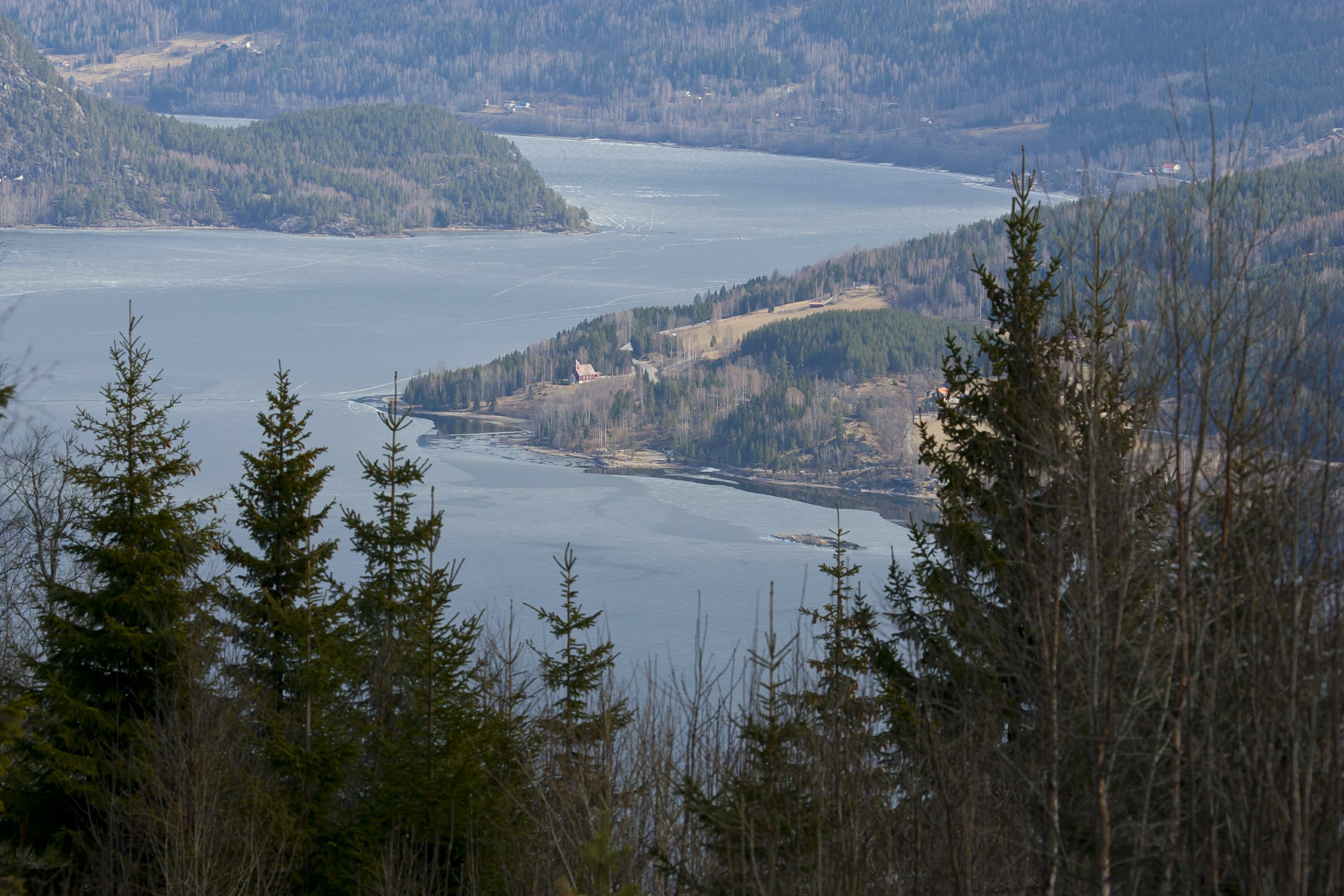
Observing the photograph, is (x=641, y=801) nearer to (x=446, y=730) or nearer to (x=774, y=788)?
(x=446, y=730)

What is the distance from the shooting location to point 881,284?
96.4 m

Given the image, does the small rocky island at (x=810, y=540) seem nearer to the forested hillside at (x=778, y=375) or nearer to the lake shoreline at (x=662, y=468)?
the lake shoreline at (x=662, y=468)

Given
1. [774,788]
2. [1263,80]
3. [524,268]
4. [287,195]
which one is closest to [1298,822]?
[774,788]

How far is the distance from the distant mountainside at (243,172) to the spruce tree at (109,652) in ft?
Answer: 430

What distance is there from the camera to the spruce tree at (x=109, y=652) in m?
8.91

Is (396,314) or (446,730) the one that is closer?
(446,730)

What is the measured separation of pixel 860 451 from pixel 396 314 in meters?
33.4

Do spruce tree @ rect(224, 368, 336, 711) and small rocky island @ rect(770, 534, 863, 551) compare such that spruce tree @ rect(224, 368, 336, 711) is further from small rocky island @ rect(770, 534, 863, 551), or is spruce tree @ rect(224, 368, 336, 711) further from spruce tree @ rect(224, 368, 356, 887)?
small rocky island @ rect(770, 534, 863, 551)

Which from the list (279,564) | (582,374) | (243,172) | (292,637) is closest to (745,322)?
(582,374)

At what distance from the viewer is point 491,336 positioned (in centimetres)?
8206

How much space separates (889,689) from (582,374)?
67.6 meters

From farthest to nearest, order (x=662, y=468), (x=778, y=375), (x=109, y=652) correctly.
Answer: (x=778, y=375) → (x=662, y=468) → (x=109, y=652)

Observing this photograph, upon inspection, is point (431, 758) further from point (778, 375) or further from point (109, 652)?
point (778, 375)

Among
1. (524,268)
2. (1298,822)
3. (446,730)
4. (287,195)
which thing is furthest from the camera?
(287,195)
